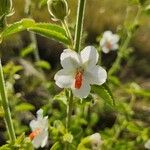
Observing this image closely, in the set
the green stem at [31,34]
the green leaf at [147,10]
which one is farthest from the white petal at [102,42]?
the green leaf at [147,10]

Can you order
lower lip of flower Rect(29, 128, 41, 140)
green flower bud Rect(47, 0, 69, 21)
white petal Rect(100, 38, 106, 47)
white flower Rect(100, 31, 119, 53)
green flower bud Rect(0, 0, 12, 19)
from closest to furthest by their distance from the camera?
1. green flower bud Rect(0, 0, 12, 19)
2. green flower bud Rect(47, 0, 69, 21)
3. lower lip of flower Rect(29, 128, 41, 140)
4. white petal Rect(100, 38, 106, 47)
5. white flower Rect(100, 31, 119, 53)

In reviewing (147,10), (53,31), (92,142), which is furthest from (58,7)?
(92,142)

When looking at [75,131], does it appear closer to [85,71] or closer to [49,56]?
[85,71]

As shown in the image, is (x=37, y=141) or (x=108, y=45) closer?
(x=37, y=141)

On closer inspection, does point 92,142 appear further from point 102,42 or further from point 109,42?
point 109,42

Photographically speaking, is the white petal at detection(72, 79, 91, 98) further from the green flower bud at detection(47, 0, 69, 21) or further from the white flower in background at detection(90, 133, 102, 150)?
the white flower in background at detection(90, 133, 102, 150)

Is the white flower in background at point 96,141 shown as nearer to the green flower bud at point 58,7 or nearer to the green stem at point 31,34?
the green flower bud at point 58,7

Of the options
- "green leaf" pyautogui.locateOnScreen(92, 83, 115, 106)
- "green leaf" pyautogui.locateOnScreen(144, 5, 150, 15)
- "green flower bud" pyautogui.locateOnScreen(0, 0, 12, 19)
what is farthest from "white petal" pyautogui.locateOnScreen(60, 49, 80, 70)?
"green leaf" pyautogui.locateOnScreen(144, 5, 150, 15)
